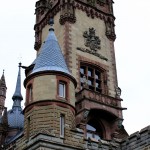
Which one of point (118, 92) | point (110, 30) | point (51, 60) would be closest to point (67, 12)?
point (110, 30)

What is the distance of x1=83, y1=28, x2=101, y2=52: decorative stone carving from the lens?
40991mm

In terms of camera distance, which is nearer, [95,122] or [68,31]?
[95,122]

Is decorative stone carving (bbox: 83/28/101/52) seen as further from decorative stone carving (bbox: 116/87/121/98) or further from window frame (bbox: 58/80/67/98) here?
window frame (bbox: 58/80/67/98)

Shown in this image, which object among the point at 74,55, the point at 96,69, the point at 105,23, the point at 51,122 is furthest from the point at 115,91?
the point at 51,122

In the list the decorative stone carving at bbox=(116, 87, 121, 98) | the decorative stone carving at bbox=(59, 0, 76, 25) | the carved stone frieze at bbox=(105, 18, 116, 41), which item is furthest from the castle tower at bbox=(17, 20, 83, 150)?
the carved stone frieze at bbox=(105, 18, 116, 41)

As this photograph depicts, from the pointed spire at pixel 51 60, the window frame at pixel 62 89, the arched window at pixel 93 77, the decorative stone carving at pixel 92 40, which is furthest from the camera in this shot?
the decorative stone carving at pixel 92 40

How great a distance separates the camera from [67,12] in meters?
41.4

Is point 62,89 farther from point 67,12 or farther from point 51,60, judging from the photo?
point 67,12

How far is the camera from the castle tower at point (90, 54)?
119ft

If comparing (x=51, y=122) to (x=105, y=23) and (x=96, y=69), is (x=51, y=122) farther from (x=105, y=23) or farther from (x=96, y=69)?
(x=105, y=23)

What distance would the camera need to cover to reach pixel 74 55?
128 feet

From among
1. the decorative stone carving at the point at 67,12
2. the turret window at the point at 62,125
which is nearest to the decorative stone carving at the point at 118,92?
the decorative stone carving at the point at 67,12

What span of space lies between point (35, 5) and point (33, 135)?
25181 mm

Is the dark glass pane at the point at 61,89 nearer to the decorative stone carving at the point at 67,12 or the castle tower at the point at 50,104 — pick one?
the castle tower at the point at 50,104
